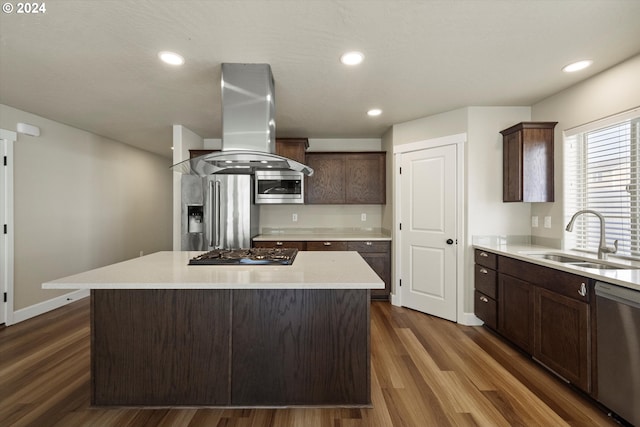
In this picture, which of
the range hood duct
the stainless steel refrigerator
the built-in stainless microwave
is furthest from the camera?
the built-in stainless microwave

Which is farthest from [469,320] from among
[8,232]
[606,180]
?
[8,232]

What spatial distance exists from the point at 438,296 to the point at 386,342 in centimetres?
103

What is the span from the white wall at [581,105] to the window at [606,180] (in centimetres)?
6

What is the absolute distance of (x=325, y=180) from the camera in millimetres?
4324

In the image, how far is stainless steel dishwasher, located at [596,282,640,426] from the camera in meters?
1.56

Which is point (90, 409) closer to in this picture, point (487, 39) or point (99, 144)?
point (487, 39)

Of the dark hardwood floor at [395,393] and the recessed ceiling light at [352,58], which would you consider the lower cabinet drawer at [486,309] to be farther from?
the recessed ceiling light at [352,58]

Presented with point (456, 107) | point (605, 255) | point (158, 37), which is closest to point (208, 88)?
point (158, 37)

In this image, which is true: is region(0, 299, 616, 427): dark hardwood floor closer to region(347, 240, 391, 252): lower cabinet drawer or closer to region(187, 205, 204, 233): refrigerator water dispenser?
region(347, 240, 391, 252): lower cabinet drawer

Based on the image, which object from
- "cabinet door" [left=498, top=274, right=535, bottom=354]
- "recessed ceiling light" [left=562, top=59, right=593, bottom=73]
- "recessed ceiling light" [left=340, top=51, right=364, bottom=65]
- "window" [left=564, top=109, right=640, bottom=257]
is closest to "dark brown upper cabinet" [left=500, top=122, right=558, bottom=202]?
"window" [left=564, top=109, right=640, bottom=257]

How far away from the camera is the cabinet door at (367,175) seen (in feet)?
14.1

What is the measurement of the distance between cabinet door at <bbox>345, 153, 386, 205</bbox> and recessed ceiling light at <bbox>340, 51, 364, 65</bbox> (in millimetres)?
2149

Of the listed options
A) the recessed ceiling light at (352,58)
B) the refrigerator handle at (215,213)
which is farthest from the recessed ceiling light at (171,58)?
the refrigerator handle at (215,213)

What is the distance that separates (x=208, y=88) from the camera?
2.69 meters
